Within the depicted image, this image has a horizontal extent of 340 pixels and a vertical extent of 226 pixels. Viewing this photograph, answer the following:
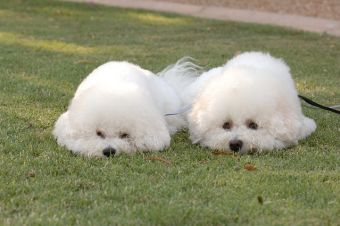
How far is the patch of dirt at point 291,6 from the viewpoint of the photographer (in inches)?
540

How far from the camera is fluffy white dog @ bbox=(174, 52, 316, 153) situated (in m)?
4.76

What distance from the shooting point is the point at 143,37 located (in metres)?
10.8

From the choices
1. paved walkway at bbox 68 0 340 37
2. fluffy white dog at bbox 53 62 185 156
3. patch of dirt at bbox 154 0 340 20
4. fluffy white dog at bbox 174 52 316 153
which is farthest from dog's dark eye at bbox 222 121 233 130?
patch of dirt at bbox 154 0 340 20

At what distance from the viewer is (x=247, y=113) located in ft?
15.6

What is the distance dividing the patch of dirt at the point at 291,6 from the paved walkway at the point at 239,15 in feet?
1.41

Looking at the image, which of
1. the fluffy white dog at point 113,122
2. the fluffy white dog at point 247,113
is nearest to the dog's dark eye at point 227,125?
the fluffy white dog at point 247,113

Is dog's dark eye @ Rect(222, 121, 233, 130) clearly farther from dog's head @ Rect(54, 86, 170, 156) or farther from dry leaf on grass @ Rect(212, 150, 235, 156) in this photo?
dog's head @ Rect(54, 86, 170, 156)

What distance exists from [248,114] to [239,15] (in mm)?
9075

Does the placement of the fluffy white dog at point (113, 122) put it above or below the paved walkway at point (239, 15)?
above

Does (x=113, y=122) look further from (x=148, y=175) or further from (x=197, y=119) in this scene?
(x=197, y=119)

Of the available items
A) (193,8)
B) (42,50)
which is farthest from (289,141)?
(193,8)

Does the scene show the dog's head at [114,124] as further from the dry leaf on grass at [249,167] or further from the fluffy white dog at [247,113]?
the dry leaf on grass at [249,167]

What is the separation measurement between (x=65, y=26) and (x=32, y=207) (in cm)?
857

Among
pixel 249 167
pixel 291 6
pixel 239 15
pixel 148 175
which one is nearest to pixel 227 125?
pixel 249 167
